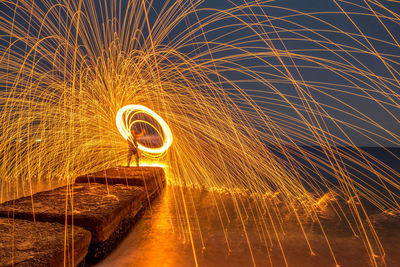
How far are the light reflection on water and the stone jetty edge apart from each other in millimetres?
245

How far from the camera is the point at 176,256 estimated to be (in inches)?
114

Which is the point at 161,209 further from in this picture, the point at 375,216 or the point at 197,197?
the point at 375,216

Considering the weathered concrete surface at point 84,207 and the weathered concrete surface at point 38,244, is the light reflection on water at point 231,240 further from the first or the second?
the weathered concrete surface at point 38,244

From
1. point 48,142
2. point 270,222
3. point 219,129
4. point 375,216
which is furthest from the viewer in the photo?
point 48,142

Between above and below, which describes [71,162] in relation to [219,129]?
below

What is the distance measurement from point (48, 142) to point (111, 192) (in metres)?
5.83

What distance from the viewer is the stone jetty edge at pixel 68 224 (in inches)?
76.5

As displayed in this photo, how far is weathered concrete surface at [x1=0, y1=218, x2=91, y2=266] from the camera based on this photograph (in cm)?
181

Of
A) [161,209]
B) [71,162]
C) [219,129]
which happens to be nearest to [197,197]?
[161,209]

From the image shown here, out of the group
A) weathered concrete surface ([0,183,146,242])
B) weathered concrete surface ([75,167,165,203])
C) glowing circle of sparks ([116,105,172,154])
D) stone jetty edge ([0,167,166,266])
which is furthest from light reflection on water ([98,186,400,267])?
glowing circle of sparks ([116,105,172,154])

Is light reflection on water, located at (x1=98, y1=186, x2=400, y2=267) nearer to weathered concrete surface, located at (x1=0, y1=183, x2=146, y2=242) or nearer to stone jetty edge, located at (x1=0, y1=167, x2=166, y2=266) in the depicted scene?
stone jetty edge, located at (x1=0, y1=167, x2=166, y2=266)

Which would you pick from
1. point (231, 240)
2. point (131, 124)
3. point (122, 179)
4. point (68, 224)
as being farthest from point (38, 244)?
point (131, 124)

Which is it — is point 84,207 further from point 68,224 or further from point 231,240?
point 231,240

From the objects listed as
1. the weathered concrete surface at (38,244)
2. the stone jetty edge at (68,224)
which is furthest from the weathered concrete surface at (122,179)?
the weathered concrete surface at (38,244)
